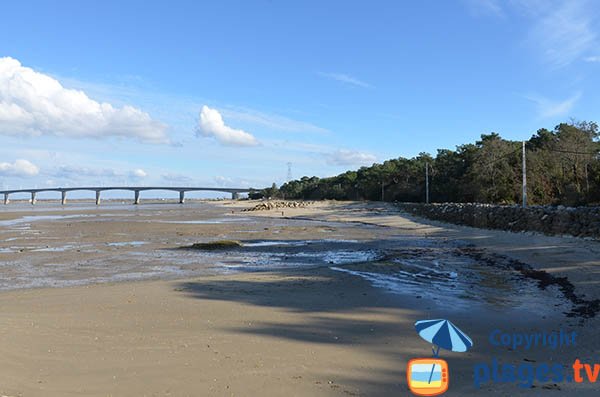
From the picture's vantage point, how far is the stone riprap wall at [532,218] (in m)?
19.9

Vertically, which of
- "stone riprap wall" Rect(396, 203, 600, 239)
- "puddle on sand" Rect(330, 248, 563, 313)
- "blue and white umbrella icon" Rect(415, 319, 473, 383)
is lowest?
"puddle on sand" Rect(330, 248, 563, 313)

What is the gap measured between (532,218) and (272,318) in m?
21.2

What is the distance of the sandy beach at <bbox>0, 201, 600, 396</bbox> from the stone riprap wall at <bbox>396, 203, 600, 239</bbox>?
128 inches

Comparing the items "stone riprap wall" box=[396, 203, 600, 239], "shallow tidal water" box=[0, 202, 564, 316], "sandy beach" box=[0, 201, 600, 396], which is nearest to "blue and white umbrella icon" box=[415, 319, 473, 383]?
"sandy beach" box=[0, 201, 600, 396]

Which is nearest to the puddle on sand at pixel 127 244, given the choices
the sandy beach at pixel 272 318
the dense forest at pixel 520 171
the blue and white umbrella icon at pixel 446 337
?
the sandy beach at pixel 272 318

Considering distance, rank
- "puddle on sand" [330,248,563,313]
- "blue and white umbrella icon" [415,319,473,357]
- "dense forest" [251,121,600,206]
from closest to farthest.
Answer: "blue and white umbrella icon" [415,319,473,357] < "puddle on sand" [330,248,563,313] < "dense forest" [251,121,600,206]

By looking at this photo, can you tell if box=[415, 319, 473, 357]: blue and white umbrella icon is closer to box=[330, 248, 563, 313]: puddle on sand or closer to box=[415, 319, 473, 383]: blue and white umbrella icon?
box=[415, 319, 473, 383]: blue and white umbrella icon

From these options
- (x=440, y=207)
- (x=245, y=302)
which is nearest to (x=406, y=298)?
(x=245, y=302)

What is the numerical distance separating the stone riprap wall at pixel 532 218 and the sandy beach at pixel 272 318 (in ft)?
10.7

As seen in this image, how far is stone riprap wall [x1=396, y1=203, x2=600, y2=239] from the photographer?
65.3 feet

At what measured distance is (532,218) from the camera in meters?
24.4

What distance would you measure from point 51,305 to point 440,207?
1493 inches

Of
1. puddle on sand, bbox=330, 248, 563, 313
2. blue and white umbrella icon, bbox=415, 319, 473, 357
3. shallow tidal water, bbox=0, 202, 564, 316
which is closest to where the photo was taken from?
blue and white umbrella icon, bbox=415, 319, 473, 357

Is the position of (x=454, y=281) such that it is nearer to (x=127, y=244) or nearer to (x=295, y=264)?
(x=295, y=264)
